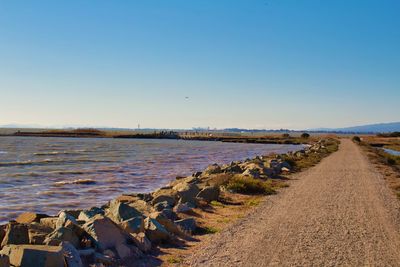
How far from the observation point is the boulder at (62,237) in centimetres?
730

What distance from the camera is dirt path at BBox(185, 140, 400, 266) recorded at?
8352 millimetres

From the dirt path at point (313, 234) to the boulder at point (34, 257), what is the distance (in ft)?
8.58

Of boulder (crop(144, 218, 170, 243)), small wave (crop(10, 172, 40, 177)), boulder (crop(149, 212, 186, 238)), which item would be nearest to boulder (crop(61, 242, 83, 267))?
boulder (crop(144, 218, 170, 243))

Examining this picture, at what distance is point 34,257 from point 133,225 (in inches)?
126

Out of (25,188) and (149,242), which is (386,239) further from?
(25,188)

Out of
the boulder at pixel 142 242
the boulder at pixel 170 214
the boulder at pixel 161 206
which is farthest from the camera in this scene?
the boulder at pixel 161 206

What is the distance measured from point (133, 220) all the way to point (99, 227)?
1161 mm

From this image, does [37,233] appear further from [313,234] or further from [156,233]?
[313,234]

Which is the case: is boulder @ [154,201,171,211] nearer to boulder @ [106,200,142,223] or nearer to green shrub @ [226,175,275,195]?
boulder @ [106,200,142,223]

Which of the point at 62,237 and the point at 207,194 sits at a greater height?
the point at 62,237

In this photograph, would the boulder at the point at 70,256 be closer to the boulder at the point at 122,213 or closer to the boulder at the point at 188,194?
the boulder at the point at 122,213

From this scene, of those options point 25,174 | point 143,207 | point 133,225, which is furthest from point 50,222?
point 25,174

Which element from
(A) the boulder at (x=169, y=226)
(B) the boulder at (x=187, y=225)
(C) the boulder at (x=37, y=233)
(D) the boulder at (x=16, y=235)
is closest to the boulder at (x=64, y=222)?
(C) the boulder at (x=37, y=233)

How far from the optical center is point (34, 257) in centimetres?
627
